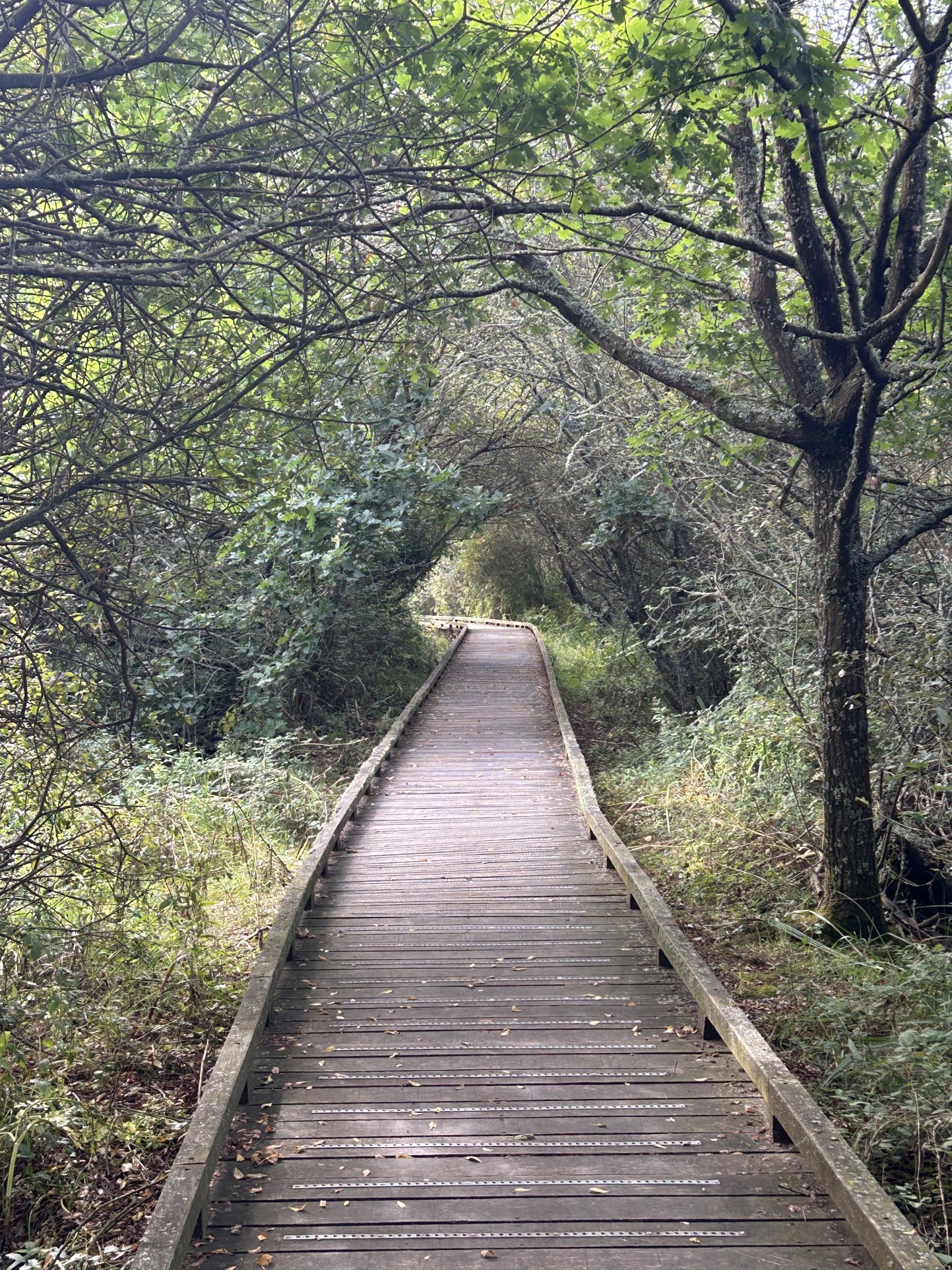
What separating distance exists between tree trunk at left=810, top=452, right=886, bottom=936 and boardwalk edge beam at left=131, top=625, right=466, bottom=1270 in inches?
131

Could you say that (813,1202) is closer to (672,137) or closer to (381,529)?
(672,137)

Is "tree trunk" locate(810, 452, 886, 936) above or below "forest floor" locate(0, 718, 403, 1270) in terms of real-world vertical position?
above

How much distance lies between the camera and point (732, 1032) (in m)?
4.64

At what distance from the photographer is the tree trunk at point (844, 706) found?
6.23 m

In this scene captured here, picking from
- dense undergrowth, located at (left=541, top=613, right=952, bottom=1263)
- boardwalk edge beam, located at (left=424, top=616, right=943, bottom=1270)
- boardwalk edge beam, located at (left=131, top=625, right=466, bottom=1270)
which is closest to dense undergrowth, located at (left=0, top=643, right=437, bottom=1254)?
boardwalk edge beam, located at (left=131, top=625, right=466, bottom=1270)

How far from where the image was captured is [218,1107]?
13.0 feet

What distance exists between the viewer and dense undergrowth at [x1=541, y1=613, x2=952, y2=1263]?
4238 mm

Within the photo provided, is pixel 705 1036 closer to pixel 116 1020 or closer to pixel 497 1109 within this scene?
pixel 497 1109

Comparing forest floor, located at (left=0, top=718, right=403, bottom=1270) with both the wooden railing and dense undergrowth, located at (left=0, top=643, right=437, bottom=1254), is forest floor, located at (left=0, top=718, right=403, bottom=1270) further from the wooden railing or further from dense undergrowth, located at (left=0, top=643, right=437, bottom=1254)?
the wooden railing

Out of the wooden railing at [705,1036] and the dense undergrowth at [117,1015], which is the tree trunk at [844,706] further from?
the dense undergrowth at [117,1015]

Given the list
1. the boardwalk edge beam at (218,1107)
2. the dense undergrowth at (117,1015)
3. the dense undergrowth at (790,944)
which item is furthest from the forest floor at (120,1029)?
the dense undergrowth at (790,944)

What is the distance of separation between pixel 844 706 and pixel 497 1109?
3.25 meters

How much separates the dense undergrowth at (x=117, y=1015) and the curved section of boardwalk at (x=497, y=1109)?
402 mm

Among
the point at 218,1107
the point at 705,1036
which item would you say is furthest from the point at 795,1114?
the point at 218,1107
